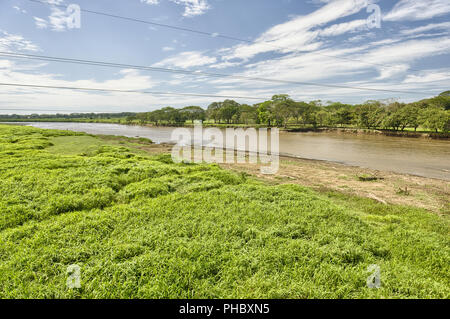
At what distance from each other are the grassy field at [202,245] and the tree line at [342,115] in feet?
156

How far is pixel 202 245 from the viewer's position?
13.1 feet

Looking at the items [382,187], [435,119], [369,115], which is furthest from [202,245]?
[369,115]

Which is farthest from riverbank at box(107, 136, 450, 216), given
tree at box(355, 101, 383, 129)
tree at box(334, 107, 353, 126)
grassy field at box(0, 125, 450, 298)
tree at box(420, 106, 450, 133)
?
tree at box(334, 107, 353, 126)

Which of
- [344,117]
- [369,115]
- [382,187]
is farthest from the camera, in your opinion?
[344,117]

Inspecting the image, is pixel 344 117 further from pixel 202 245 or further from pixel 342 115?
pixel 202 245

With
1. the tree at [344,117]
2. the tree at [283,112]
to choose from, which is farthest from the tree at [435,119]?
the tree at [283,112]

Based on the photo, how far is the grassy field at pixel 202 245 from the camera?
120 inches

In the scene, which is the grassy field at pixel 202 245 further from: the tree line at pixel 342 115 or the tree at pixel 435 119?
the tree line at pixel 342 115

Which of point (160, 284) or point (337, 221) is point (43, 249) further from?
point (337, 221)

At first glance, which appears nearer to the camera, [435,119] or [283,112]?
[435,119]

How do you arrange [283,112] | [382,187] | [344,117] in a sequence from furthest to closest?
[283,112] < [344,117] < [382,187]

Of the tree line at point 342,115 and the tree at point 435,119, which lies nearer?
the tree at point 435,119

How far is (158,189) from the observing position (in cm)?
708

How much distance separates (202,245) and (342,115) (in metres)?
71.2
